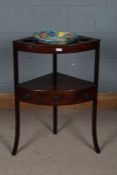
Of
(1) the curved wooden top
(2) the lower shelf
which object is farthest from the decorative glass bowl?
(2) the lower shelf

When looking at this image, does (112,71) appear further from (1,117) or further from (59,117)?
(1,117)

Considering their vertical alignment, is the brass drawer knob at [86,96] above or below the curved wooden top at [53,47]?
below

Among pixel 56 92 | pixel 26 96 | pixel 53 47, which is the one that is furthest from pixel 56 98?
pixel 53 47

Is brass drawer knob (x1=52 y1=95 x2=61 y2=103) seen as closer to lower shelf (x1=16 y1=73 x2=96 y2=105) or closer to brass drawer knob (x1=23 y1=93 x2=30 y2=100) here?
lower shelf (x1=16 y1=73 x2=96 y2=105)

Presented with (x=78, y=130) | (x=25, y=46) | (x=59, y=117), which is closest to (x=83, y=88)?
(x=25, y=46)

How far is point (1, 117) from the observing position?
115 inches

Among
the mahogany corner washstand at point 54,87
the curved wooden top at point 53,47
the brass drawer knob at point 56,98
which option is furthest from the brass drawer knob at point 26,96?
the curved wooden top at point 53,47

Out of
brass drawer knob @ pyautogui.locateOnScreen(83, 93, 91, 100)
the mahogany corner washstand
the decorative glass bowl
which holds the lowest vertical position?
brass drawer knob @ pyautogui.locateOnScreen(83, 93, 91, 100)

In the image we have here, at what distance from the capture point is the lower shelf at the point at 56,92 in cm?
214

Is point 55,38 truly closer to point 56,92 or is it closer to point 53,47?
point 53,47

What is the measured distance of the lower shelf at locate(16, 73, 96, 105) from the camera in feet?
7.01

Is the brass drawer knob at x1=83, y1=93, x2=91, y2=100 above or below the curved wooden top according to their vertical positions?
below

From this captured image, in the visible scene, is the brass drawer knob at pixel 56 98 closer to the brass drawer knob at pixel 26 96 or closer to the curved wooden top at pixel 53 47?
the brass drawer knob at pixel 26 96

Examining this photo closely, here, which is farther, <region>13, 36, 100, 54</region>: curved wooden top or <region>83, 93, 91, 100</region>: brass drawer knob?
<region>83, 93, 91, 100</region>: brass drawer knob
